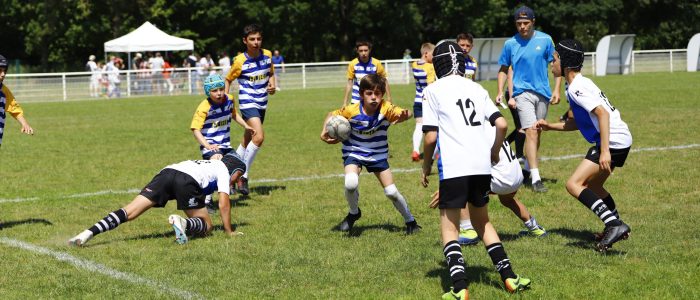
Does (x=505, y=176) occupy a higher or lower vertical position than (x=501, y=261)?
higher

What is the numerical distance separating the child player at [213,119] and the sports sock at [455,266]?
13.8 ft

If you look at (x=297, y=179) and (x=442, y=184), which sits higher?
(x=442, y=184)

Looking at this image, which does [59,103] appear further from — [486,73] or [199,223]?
[199,223]

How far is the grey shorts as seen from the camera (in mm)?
11094

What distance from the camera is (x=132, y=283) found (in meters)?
6.68

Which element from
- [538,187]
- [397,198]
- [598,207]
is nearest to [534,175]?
[538,187]

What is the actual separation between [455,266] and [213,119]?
15.5 ft

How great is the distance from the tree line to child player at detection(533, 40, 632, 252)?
5299cm

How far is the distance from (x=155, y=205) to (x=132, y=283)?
1.87 m

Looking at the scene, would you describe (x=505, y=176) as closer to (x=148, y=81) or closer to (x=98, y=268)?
(x=98, y=268)

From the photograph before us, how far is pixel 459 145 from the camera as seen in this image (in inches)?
235

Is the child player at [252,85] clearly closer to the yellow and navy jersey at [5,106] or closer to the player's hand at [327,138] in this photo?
the yellow and navy jersey at [5,106]

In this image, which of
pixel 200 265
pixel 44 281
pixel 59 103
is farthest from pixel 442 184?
pixel 59 103

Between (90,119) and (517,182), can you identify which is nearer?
(517,182)
